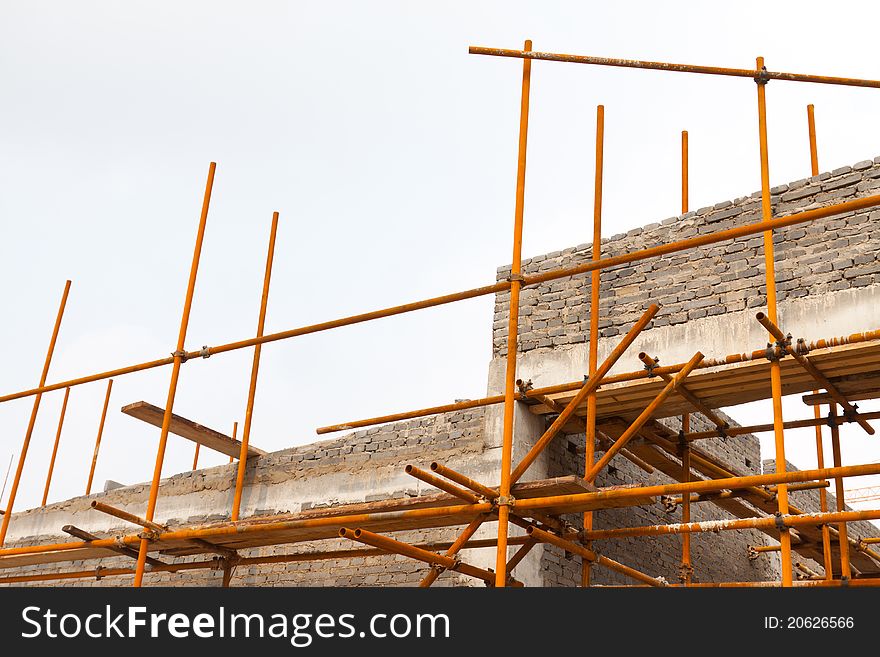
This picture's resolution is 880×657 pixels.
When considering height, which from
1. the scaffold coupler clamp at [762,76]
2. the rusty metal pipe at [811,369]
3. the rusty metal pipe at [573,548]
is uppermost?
the scaffold coupler clamp at [762,76]

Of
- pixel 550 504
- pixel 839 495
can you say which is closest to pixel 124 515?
pixel 550 504

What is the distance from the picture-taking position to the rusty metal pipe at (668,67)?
326 inches

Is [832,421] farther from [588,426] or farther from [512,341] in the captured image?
[512,341]

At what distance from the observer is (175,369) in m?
9.97

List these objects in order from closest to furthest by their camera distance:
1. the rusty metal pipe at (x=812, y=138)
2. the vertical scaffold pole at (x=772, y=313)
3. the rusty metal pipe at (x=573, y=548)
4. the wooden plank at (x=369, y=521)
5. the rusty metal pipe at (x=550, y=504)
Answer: the rusty metal pipe at (x=550, y=504), the vertical scaffold pole at (x=772, y=313), the wooden plank at (x=369, y=521), the rusty metal pipe at (x=573, y=548), the rusty metal pipe at (x=812, y=138)

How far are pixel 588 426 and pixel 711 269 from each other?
86.5 inches

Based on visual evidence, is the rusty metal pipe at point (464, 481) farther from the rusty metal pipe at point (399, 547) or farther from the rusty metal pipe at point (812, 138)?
the rusty metal pipe at point (812, 138)

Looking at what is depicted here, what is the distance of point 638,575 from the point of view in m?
8.95

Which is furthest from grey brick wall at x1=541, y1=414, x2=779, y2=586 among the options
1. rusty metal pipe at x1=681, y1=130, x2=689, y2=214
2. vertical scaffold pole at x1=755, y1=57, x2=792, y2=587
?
vertical scaffold pole at x1=755, y1=57, x2=792, y2=587

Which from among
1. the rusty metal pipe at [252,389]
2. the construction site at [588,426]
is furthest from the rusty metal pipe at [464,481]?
the rusty metal pipe at [252,389]

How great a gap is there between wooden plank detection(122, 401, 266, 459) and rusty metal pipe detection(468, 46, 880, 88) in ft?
15.6
